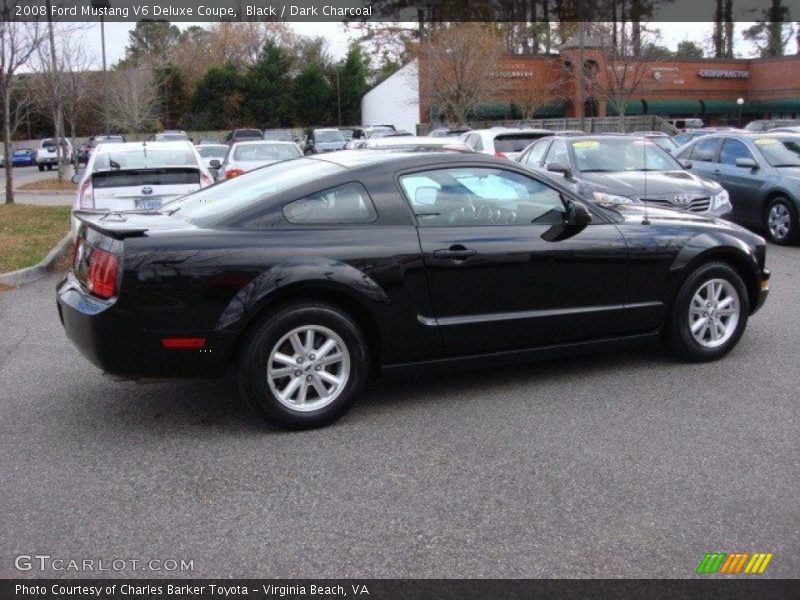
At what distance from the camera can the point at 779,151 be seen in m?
12.8

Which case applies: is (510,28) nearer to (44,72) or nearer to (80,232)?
(44,72)

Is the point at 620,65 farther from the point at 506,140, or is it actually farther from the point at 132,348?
the point at 132,348

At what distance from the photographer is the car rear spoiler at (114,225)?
4613mm

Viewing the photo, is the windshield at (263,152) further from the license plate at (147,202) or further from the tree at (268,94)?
the tree at (268,94)

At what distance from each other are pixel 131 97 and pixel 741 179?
36.8 m

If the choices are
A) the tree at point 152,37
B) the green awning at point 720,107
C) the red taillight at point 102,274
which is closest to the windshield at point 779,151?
the red taillight at point 102,274

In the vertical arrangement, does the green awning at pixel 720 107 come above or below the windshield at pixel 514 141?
above

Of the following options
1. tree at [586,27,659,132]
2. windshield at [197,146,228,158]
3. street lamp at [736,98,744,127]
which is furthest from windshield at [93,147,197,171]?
street lamp at [736,98,744,127]

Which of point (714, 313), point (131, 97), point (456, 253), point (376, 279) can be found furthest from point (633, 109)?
point (376, 279)

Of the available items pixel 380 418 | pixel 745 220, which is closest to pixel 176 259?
pixel 380 418

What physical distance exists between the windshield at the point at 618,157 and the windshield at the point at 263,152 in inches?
260

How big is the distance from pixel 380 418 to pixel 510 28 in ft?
173

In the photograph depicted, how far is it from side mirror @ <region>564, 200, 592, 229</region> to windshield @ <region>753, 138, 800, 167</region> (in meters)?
8.39
